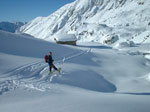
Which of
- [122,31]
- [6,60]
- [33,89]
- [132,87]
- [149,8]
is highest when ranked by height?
[149,8]

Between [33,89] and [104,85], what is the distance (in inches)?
344

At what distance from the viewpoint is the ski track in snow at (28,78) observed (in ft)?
36.6

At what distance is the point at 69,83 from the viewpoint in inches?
577

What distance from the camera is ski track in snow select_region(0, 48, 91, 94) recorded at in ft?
36.6

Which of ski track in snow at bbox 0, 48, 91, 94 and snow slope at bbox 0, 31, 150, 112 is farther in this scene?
ski track in snow at bbox 0, 48, 91, 94

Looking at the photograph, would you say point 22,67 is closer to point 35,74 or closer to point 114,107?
point 35,74

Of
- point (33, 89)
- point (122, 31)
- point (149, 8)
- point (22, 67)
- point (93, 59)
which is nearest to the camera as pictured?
point (33, 89)

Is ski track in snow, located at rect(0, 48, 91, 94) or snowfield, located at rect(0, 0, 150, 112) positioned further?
ski track in snow, located at rect(0, 48, 91, 94)

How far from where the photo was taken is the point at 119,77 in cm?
2012

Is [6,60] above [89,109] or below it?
above

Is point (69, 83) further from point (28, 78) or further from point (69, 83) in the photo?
point (28, 78)

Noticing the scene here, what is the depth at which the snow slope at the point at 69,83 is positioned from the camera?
7.62 m

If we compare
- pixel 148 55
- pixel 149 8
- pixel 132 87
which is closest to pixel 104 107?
pixel 132 87

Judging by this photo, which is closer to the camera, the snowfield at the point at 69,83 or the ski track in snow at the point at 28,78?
the snowfield at the point at 69,83
